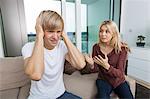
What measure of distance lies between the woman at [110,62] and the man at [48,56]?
247 millimetres

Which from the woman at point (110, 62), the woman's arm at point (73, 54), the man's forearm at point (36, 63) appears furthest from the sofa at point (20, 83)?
the man's forearm at point (36, 63)

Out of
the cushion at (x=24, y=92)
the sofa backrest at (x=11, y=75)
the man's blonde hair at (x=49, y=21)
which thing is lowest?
the cushion at (x=24, y=92)

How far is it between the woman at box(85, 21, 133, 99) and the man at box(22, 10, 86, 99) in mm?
247

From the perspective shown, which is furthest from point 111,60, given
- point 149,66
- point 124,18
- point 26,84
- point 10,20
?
point 124,18

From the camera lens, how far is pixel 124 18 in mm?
3682

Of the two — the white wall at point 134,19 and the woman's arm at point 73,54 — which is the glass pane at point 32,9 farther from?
the white wall at point 134,19

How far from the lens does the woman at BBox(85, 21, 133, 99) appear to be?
1.24m

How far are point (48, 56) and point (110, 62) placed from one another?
23.7 inches

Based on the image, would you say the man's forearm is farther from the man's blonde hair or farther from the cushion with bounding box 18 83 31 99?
the cushion with bounding box 18 83 31 99

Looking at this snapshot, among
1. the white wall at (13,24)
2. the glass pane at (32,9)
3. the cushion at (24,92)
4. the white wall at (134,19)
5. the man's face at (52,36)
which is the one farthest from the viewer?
the white wall at (134,19)

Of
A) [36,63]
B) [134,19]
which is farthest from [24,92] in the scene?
[134,19]

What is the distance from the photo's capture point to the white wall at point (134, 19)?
311 centimetres

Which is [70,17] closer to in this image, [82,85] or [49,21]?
[82,85]

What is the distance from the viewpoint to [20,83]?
1503mm
